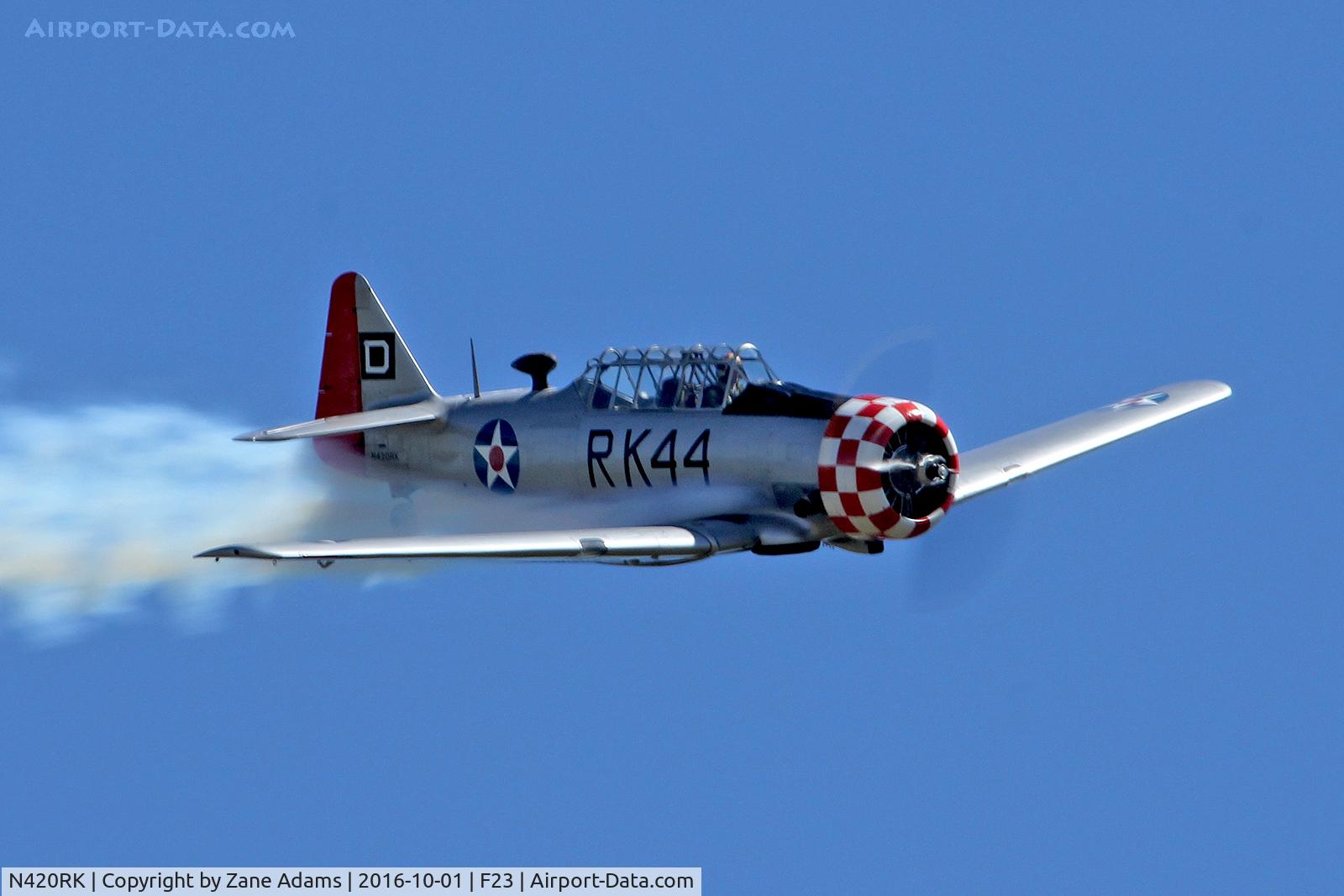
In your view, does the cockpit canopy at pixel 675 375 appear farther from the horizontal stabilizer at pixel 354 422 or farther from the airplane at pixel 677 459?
the horizontal stabilizer at pixel 354 422

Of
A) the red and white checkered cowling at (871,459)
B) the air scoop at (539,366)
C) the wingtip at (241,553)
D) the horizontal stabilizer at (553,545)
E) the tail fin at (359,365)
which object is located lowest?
the wingtip at (241,553)

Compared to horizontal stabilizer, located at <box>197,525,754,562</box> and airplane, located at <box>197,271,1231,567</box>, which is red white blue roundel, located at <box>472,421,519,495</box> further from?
horizontal stabilizer, located at <box>197,525,754,562</box>

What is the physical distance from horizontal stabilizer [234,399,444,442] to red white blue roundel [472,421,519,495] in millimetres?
753

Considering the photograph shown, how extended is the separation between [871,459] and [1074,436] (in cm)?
484

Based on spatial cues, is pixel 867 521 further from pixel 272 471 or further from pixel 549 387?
pixel 272 471

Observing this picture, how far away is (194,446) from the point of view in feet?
75.2

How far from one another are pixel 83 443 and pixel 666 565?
7.40 metres

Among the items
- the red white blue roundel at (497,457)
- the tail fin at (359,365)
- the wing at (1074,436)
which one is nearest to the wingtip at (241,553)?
the red white blue roundel at (497,457)

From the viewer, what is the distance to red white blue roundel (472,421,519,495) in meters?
20.8

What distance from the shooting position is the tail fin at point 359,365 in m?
22.7

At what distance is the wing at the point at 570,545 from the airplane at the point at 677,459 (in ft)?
0.06

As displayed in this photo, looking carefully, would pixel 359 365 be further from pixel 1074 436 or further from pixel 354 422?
pixel 1074 436

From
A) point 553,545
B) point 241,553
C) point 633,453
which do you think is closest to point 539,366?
point 633,453

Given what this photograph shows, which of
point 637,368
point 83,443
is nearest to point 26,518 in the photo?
point 83,443
